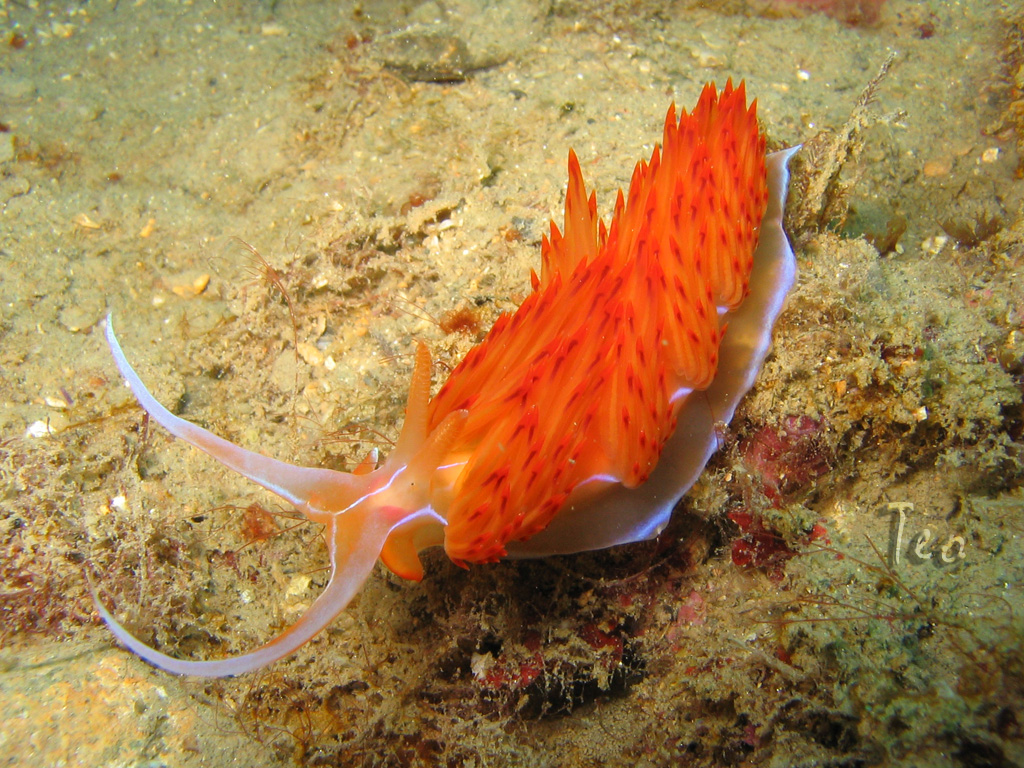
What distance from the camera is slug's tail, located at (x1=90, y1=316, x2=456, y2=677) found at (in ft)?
6.32

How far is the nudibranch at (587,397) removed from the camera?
6.71 ft

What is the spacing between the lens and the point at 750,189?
2588 mm

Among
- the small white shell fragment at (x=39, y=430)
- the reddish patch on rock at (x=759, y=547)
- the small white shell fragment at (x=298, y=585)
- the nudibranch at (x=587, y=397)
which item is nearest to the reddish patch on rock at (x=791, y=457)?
the reddish patch on rock at (x=759, y=547)

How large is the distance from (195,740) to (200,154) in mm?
4110

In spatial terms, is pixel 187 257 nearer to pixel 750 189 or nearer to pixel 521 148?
pixel 521 148

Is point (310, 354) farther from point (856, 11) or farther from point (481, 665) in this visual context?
point (856, 11)

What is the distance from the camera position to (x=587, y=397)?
219cm

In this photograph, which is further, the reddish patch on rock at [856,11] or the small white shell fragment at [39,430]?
the reddish patch on rock at [856,11]

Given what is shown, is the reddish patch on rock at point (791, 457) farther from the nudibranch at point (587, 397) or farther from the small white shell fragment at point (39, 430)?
the small white shell fragment at point (39, 430)

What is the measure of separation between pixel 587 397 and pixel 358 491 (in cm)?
94

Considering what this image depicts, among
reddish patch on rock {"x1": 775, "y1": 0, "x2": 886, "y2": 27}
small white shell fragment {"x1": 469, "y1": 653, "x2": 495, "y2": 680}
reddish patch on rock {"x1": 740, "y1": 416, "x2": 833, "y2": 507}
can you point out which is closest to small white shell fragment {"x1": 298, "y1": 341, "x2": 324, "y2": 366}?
small white shell fragment {"x1": 469, "y1": 653, "x2": 495, "y2": 680}

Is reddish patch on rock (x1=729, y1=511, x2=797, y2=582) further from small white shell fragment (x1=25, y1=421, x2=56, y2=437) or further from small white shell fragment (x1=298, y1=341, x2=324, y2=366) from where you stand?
small white shell fragment (x1=25, y1=421, x2=56, y2=437)

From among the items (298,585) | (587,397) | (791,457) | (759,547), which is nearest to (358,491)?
(587,397)

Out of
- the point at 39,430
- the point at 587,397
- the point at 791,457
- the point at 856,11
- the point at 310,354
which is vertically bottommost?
the point at 39,430
